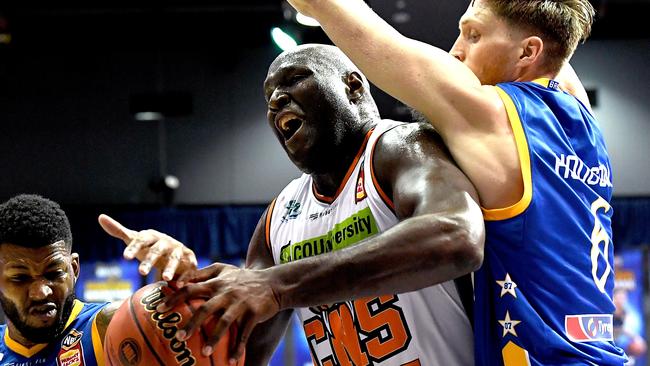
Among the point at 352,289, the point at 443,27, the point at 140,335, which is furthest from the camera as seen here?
the point at 443,27

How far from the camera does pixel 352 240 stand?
Result: 2.68 meters

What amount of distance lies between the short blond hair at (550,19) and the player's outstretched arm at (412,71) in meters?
0.32

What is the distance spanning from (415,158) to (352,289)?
47 centimetres

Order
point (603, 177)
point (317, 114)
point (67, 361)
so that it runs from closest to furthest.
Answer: point (603, 177) < point (317, 114) < point (67, 361)

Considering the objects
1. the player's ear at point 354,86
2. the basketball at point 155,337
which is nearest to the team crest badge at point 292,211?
the player's ear at point 354,86

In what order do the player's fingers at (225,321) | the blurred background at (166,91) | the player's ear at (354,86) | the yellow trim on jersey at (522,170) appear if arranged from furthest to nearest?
1. the blurred background at (166,91)
2. the player's ear at (354,86)
3. the yellow trim on jersey at (522,170)
4. the player's fingers at (225,321)

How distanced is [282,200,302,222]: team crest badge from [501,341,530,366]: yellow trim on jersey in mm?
994

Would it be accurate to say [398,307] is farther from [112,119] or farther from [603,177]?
[112,119]

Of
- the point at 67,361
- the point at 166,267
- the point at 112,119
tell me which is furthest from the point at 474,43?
the point at 112,119

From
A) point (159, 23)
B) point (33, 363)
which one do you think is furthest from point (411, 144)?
point (159, 23)

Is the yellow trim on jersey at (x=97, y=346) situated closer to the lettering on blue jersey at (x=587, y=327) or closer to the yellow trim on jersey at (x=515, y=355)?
the yellow trim on jersey at (x=515, y=355)

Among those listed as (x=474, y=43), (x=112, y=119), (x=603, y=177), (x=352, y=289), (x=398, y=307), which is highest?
(x=474, y=43)

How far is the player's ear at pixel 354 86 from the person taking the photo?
2928mm

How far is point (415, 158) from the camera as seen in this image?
2297 mm
